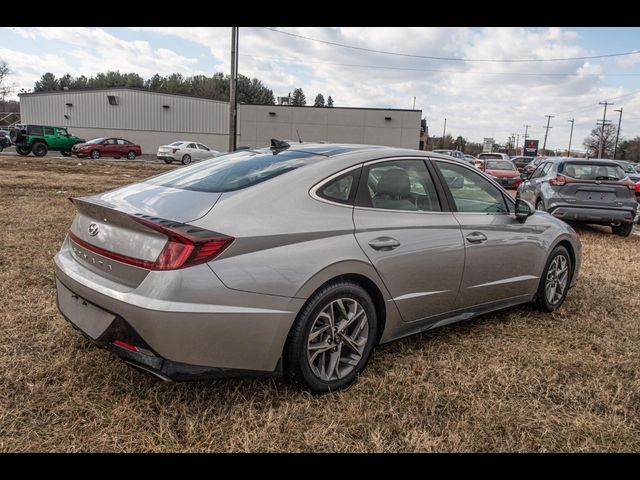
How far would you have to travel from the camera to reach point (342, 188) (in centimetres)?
305

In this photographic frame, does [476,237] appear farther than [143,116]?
No

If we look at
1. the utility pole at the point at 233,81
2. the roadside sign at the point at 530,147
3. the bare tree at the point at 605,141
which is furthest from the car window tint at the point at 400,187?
the bare tree at the point at 605,141

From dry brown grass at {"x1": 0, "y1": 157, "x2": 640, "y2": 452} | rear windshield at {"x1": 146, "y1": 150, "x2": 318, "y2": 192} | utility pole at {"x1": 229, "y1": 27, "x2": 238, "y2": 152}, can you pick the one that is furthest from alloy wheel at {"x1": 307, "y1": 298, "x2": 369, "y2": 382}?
utility pole at {"x1": 229, "y1": 27, "x2": 238, "y2": 152}

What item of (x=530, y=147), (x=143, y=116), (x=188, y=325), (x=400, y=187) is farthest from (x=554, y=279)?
(x=530, y=147)

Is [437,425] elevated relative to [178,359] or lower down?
lower down

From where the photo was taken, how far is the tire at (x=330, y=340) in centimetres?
270

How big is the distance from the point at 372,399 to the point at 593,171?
323 inches

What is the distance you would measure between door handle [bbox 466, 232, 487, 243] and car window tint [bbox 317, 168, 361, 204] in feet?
3.44

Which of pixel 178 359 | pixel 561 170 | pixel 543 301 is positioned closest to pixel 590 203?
pixel 561 170

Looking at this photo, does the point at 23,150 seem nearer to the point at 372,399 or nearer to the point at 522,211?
the point at 522,211

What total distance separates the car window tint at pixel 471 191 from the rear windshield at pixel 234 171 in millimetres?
1169

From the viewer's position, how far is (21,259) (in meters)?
5.47
